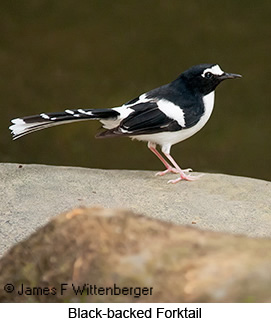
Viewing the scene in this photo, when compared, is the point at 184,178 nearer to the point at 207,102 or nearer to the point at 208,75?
the point at 207,102

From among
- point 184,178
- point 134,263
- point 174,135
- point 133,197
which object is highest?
point 174,135

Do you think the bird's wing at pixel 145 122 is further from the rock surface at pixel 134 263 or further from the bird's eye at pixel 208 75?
the rock surface at pixel 134 263

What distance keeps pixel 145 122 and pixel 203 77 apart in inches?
16.1

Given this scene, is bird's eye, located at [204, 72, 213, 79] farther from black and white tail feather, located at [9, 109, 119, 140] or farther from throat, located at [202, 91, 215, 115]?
black and white tail feather, located at [9, 109, 119, 140]

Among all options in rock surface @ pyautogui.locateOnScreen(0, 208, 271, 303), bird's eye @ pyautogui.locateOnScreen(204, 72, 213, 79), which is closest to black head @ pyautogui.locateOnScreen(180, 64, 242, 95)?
bird's eye @ pyautogui.locateOnScreen(204, 72, 213, 79)

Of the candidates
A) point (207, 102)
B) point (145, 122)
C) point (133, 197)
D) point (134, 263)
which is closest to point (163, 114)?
point (145, 122)

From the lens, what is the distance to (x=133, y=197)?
10.7ft

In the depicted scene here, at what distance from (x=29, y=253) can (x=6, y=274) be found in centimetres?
10

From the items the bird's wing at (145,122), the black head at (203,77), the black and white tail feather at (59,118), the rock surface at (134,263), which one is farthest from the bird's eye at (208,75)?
the rock surface at (134,263)

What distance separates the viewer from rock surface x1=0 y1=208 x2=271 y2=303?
1472mm

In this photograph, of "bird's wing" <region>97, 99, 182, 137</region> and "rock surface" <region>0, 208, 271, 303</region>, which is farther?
"bird's wing" <region>97, 99, 182, 137</region>

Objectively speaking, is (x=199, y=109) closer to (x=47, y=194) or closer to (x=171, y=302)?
(x=47, y=194)

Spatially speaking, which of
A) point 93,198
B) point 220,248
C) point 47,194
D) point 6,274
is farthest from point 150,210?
point 220,248

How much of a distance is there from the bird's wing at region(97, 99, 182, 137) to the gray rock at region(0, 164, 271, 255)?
0.24 m
